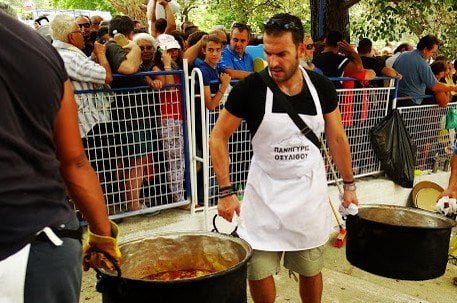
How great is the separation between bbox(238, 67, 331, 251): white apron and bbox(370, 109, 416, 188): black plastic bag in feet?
10.4

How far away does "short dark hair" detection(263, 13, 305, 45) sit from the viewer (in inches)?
112

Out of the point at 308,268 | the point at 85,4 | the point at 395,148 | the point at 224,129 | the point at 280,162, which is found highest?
the point at 85,4

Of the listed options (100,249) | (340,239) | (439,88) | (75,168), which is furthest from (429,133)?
(75,168)

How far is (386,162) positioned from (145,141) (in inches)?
127

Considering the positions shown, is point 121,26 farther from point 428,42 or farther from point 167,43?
point 428,42

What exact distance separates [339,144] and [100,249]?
1792mm

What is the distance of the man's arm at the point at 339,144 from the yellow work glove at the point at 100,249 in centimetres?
167

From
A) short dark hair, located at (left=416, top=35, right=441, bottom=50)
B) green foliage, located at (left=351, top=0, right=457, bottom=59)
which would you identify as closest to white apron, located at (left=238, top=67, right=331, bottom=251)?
short dark hair, located at (left=416, top=35, right=441, bottom=50)

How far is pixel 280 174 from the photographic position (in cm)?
294

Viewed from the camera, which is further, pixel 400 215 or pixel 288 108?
pixel 400 215

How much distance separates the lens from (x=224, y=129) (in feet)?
9.85

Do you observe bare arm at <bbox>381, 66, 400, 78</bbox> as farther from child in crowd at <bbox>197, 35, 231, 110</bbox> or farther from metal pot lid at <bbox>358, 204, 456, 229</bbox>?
metal pot lid at <bbox>358, 204, 456, 229</bbox>

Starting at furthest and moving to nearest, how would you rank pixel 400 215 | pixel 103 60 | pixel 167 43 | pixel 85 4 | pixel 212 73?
pixel 85 4
pixel 167 43
pixel 212 73
pixel 103 60
pixel 400 215

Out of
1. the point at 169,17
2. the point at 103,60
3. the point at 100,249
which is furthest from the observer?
the point at 169,17
